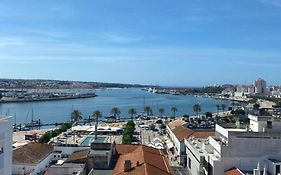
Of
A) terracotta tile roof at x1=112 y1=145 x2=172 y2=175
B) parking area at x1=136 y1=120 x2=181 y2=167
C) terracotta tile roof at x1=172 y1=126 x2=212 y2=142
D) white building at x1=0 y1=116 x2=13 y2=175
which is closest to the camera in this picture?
white building at x1=0 y1=116 x2=13 y2=175

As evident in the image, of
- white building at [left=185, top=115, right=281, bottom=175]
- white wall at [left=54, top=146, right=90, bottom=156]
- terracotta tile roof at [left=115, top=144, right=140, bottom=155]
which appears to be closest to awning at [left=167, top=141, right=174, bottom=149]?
terracotta tile roof at [left=115, top=144, right=140, bottom=155]

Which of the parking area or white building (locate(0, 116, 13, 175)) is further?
→ the parking area

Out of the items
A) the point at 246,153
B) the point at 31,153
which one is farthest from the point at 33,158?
the point at 246,153

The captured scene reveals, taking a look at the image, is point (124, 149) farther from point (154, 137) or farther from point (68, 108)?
point (68, 108)

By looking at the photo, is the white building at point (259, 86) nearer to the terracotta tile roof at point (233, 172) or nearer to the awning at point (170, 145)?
the awning at point (170, 145)

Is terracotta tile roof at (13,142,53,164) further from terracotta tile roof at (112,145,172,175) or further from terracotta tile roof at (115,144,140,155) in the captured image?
terracotta tile roof at (112,145,172,175)

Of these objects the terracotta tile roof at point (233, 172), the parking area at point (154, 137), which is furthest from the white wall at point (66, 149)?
the terracotta tile roof at point (233, 172)

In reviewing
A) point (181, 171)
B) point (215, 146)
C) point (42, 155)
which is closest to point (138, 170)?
point (215, 146)

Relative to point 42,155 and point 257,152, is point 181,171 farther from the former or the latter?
point 42,155
